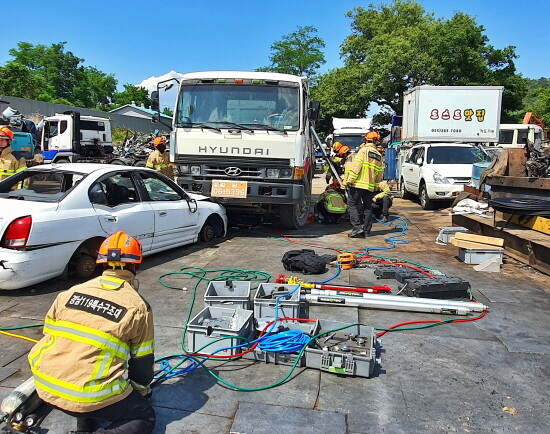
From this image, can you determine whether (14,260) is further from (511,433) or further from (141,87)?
(141,87)

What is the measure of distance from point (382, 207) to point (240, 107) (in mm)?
4295

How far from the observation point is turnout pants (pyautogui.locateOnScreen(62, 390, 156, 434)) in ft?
8.14

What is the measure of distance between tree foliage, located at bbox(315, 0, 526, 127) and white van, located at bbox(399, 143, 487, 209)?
2183cm

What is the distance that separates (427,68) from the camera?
32.5 metres

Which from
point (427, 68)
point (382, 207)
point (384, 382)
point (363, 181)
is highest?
point (427, 68)

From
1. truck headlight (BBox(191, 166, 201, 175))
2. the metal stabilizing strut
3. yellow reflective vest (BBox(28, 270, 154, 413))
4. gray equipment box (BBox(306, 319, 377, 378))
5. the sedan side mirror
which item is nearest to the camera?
yellow reflective vest (BBox(28, 270, 154, 413))

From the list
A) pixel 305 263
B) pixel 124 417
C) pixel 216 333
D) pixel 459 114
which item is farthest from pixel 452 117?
pixel 124 417

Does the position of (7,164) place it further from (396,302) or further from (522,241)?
(522,241)

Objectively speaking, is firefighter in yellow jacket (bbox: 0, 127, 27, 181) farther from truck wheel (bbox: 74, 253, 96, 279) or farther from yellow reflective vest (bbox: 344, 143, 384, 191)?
yellow reflective vest (bbox: 344, 143, 384, 191)

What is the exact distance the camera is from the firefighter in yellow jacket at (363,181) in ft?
28.1

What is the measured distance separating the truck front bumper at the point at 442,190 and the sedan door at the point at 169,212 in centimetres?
740

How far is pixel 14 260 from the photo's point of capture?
475 centimetres

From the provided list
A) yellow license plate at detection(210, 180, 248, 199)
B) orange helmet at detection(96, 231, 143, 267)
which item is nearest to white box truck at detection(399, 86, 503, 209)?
yellow license plate at detection(210, 180, 248, 199)

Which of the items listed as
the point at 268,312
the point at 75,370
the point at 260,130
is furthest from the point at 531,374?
the point at 260,130
